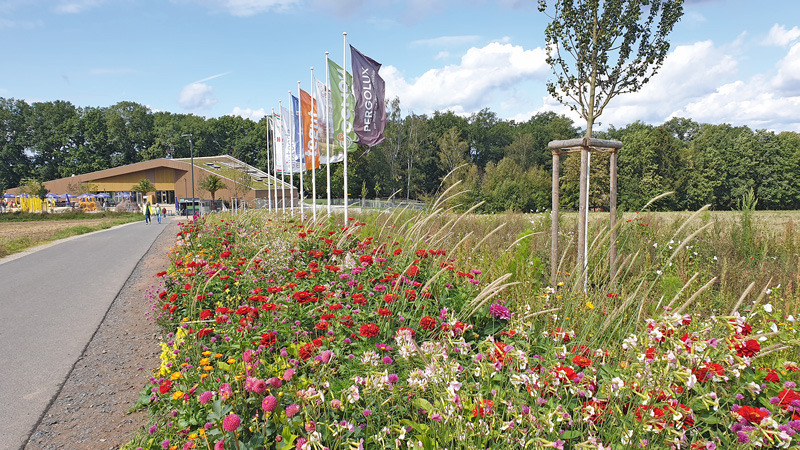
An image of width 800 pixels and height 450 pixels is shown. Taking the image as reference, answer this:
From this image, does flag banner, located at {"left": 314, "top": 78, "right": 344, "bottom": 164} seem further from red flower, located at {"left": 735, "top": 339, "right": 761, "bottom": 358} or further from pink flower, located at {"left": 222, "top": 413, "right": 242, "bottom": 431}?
red flower, located at {"left": 735, "top": 339, "right": 761, "bottom": 358}

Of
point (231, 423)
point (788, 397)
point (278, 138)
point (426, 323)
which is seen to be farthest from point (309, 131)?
point (788, 397)

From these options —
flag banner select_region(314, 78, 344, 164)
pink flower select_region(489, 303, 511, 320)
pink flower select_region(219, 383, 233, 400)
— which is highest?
flag banner select_region(314, 78, 344, 164)

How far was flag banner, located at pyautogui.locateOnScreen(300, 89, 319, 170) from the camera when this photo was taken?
49.0 ft

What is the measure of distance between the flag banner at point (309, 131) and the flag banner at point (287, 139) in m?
1.76

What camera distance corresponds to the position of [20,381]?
4.47 metres

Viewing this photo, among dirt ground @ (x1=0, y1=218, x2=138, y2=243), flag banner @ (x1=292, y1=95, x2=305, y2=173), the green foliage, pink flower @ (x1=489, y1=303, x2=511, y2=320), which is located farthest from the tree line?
the green foliage

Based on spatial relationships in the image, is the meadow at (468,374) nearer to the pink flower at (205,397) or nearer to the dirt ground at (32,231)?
the pink flower at (205,397)

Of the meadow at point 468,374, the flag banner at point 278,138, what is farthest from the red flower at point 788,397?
the flag banner at point 278,138

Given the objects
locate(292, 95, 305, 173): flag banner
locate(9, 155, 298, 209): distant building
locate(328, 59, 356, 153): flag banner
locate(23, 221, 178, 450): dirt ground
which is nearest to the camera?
locate(23, 221, 178, 450): dirt ground

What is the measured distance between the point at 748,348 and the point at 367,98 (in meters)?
10.2

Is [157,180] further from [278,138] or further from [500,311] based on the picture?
[500,311]

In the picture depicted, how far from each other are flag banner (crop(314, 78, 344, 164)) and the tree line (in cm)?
108

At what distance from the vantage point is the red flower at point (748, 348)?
76.2 inches

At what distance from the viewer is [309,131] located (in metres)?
15.2
